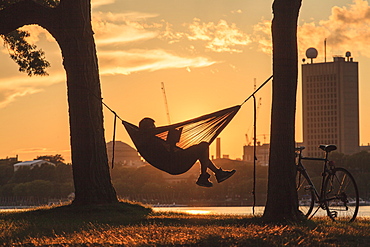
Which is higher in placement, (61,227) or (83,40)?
(83,40)

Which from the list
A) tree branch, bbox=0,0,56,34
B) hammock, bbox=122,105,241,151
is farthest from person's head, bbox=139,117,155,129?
tree branch, bbox=0,0,56,34

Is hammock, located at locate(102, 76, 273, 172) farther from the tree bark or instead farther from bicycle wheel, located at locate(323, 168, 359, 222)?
bicycle wheel, located at locate(323, 168, 359, 222)

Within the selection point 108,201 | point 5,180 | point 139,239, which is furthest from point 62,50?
point 5,180

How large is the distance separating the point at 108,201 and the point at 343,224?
5.99 m

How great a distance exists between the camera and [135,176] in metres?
160

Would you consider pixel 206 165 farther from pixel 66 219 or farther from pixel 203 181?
pixel 66 219

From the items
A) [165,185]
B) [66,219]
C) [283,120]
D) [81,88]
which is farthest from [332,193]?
[165,185]

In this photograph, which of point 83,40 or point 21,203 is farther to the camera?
point 21,203

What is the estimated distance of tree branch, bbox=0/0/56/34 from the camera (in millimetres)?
16984

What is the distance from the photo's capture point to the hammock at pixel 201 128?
14.5 metres

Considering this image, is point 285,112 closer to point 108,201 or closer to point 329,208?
point 329,208

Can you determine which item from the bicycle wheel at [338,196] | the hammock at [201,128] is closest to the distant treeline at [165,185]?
the hammock at [201,128]

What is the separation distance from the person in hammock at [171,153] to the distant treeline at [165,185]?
441 feet

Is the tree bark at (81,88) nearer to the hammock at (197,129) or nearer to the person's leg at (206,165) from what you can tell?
the hammock at (197,129)
